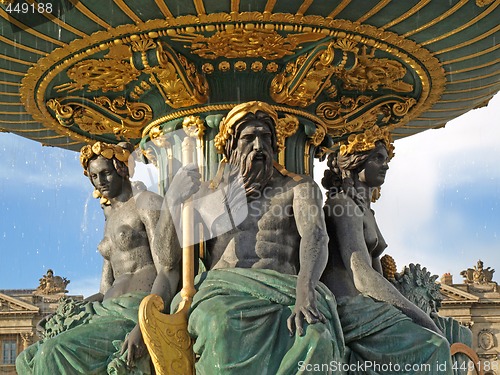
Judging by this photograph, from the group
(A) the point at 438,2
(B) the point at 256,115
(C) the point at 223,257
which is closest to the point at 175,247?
(C) the point at 223,257

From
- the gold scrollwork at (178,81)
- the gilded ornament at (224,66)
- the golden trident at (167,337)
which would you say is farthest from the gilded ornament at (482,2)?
the golden trident at (167,337)

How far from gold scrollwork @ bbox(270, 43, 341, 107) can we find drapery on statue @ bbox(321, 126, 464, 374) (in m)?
0.55

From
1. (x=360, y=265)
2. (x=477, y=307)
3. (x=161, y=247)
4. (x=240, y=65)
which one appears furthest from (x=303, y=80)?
(x=477, y=307)

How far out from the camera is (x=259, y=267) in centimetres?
851

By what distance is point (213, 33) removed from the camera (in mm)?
9023

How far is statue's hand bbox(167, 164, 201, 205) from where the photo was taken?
871 cm

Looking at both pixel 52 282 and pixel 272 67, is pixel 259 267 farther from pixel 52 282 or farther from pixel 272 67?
pixel 52 282

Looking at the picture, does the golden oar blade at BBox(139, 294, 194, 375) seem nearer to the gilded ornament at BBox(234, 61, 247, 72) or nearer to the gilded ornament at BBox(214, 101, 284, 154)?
the gilded ornament at BBox(214, 101, 284, 154)

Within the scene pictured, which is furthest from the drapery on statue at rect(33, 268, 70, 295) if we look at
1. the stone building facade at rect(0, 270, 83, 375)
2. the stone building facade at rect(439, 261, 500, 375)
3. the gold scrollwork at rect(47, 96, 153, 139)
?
the stone building facade at rect(439, 261, 500, 375)

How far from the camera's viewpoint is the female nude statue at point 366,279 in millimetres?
8438

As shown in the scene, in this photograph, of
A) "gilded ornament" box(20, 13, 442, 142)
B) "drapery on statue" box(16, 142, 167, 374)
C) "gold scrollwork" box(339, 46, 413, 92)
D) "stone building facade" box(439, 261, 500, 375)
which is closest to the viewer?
"drapery on statue" box(16, 142, 167, 374)

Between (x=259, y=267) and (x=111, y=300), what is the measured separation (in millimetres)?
1169

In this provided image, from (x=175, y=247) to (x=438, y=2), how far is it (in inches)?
107

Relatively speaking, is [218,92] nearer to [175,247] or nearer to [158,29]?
[158,29]
